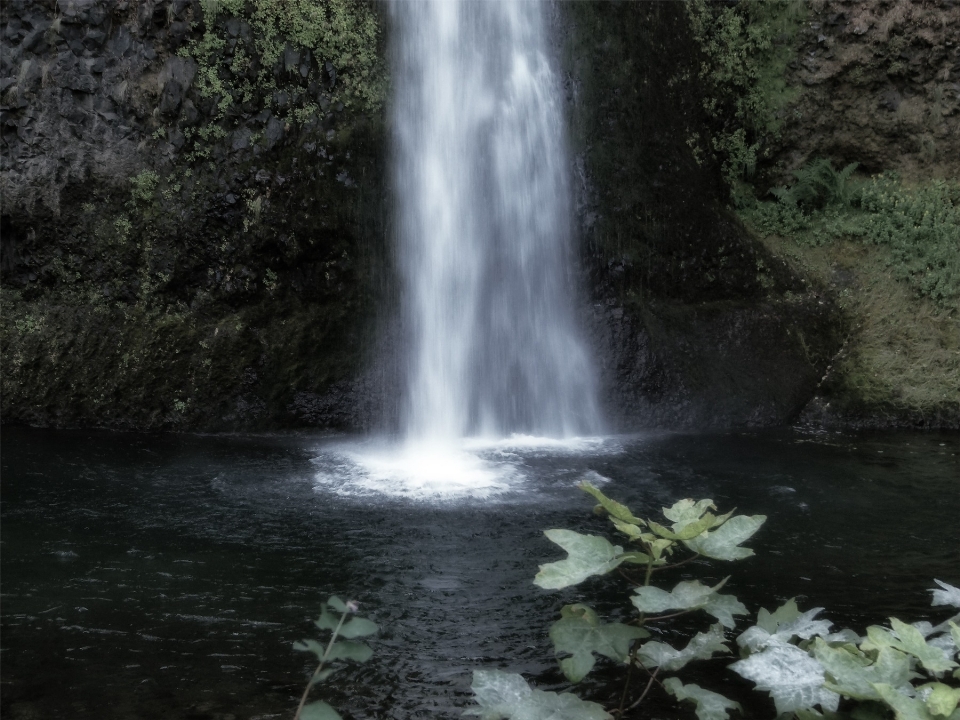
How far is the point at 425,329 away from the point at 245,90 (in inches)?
110

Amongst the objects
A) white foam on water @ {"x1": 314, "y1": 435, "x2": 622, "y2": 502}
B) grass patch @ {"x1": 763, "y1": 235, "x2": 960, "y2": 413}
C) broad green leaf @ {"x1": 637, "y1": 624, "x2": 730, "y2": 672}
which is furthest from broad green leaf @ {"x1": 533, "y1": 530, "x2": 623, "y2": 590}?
grass patch @ {"x1": 763, "y1": 235, "x2": 960, "y2": 413}

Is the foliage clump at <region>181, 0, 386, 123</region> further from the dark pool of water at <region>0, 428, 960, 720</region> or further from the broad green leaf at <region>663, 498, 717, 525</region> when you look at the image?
the broad green leaf at <region>663, 498, 717, 525</region>

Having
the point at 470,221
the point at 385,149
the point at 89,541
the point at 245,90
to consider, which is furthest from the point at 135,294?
the point at 89,541

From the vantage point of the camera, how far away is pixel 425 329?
8625 mm

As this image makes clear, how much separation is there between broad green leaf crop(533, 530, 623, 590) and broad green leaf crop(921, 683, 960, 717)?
2.00ft

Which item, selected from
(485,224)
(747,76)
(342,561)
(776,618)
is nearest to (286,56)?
(485,224)

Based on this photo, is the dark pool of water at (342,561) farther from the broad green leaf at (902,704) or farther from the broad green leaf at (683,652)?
the broad green leaf at (902,704)

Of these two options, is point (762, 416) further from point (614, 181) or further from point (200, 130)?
point (200, 130)

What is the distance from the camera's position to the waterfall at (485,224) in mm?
8602

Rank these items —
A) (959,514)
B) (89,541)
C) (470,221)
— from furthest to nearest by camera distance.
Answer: (470,221) < (959,514) < (89,541)

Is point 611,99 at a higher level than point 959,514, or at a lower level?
higher

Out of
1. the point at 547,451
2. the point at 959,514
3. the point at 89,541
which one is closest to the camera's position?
the point at 89,541

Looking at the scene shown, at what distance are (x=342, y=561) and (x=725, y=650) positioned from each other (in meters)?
3.11

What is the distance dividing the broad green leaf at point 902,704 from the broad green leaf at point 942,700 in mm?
16
